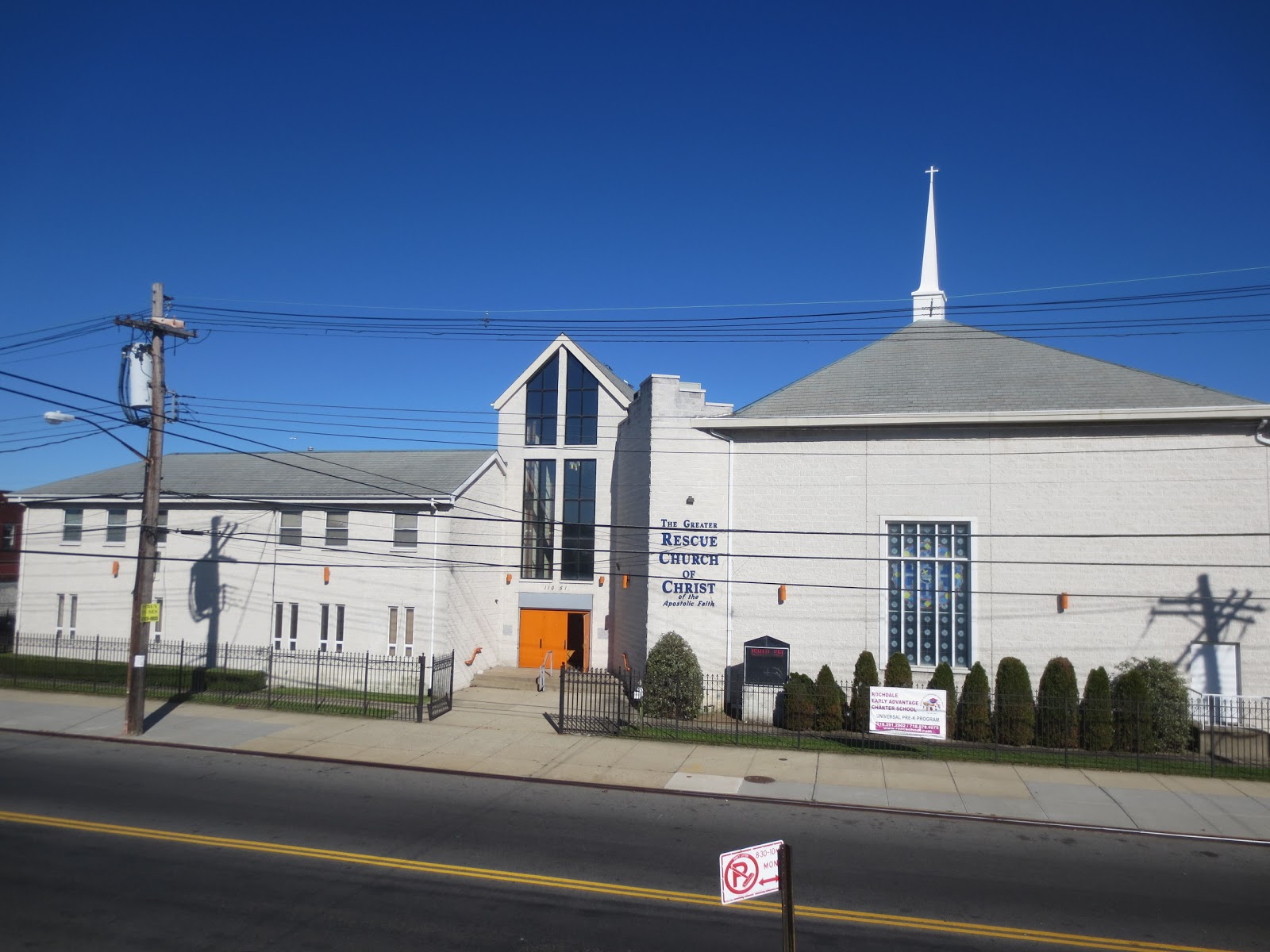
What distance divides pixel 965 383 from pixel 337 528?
18463 millimetres

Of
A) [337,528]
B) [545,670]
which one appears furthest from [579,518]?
[337,528]

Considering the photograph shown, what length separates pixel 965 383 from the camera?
891 inches

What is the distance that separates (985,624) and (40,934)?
62.0 ft

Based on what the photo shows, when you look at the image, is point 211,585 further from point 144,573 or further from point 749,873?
point 749,873

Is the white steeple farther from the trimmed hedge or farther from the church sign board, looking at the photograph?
the trimmed hedge

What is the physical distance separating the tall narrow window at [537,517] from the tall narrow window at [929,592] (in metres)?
12.5

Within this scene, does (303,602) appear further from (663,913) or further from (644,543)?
(663,913)

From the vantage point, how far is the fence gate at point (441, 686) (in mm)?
22031

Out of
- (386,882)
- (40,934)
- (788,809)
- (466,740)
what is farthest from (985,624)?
(40,934)

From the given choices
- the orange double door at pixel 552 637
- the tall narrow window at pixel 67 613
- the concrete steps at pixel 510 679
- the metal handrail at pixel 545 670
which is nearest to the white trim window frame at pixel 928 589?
the metal handrail at pixel 545 670

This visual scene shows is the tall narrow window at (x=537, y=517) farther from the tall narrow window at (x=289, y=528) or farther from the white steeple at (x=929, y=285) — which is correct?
the white steeple at (x=929, y=285)

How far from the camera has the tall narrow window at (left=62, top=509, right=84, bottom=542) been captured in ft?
97.3

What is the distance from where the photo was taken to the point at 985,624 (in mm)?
21047

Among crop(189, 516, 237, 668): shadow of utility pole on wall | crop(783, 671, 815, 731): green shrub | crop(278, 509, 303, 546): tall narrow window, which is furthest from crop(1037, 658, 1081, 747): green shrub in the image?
crop(189, 516, 237, 668): shadow of utility pole on wall
